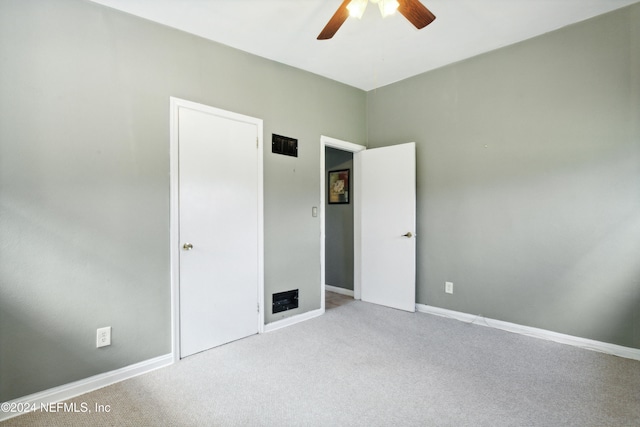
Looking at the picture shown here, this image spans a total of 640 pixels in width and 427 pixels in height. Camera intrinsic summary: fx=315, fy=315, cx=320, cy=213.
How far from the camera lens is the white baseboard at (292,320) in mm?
3113

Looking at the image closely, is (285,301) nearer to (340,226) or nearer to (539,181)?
(340,226)

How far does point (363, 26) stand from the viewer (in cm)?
265

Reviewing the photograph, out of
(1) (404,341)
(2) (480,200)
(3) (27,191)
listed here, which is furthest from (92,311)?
(2) (480,200)

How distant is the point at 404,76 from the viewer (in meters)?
3.75

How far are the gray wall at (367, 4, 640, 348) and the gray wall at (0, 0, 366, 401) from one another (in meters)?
2.47

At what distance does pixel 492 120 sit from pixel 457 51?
2.54 feet

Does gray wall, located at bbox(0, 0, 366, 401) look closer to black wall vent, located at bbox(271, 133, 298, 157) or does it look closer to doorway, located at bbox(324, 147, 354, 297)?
black wall vent, located at bbox(271, 133, 298, 157)

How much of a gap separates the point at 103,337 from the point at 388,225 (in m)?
2.96

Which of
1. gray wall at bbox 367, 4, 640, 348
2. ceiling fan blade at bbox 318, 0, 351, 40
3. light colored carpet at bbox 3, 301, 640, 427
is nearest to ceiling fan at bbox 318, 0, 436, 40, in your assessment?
ceiling fan blade at bbox 318, 0, 351, 40

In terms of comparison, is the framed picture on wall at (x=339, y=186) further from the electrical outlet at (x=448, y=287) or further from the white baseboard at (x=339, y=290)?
the electrical outlet at (x=448, y=287)

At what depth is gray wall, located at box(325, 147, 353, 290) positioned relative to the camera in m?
4.46

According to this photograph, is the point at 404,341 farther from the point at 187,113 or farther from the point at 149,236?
the point at 187,113

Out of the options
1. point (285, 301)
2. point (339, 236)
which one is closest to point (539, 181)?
point (339, 236)

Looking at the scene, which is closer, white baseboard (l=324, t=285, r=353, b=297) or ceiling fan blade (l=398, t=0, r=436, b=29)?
ceiling fan blade (l=398, t=0, r=436, b=29)
